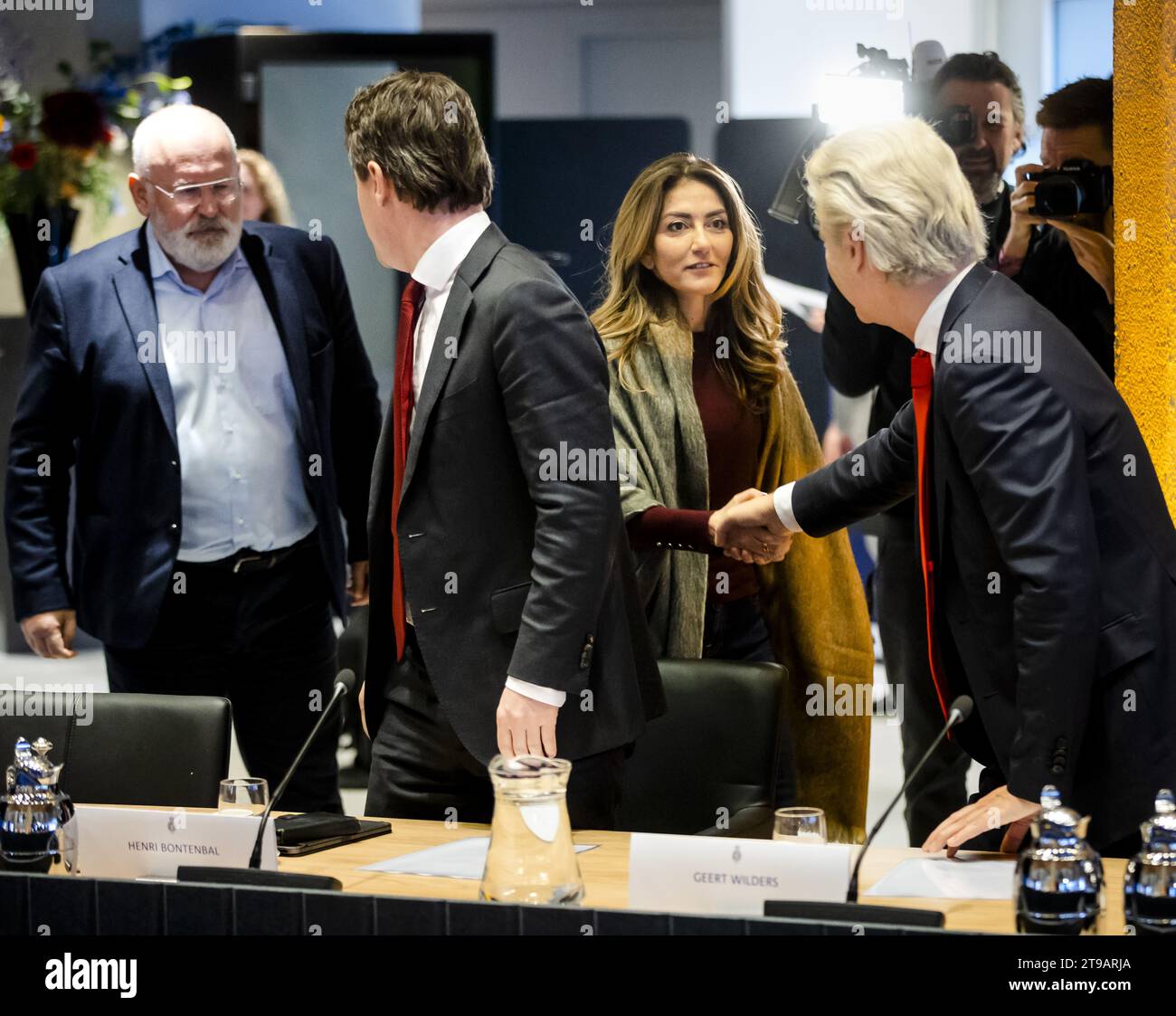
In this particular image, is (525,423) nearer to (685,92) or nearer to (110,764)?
(110,764)

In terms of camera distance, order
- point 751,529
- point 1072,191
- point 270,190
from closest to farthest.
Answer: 1. point 751,529
2. point 1072,191
3. point 270,190

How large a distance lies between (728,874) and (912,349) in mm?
1851

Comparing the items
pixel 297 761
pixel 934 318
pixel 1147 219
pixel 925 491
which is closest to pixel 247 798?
pixel 297 761

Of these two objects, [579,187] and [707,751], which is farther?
[579,187]

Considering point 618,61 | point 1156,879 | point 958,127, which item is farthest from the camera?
point 618,61

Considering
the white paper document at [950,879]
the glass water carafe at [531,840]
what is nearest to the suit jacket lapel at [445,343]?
the glass water carafe at [531,840]

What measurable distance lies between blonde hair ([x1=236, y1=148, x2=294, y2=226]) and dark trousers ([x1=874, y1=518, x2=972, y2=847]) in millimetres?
1661

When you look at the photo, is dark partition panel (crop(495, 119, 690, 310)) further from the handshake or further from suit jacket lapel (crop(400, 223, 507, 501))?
suit jacket lapel (crop(400, 223, 507, 501))

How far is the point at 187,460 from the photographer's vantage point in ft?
10.4

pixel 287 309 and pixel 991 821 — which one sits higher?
pixel 287 309

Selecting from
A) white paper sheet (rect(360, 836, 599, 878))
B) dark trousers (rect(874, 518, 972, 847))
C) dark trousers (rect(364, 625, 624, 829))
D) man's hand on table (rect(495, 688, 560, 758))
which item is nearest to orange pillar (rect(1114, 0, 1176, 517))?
dark trousers (rect(874, 518, 972, 847))

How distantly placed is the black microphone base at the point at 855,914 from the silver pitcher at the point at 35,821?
83 cm

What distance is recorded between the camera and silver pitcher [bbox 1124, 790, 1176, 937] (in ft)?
4.71

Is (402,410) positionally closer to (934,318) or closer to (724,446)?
(934,318)
